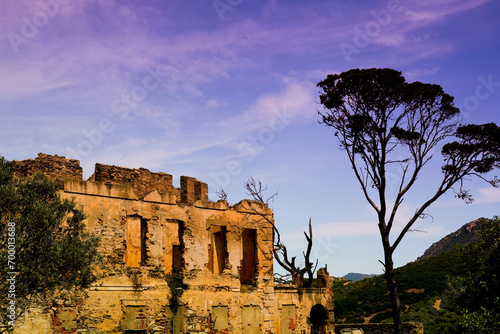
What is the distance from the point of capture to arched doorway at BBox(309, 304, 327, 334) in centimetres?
2644

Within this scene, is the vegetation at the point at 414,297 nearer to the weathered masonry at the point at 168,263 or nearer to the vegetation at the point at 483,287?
the vegetation at the point at 483,287

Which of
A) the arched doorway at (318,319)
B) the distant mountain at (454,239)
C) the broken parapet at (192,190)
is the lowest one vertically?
the arched doorway at (318,319)

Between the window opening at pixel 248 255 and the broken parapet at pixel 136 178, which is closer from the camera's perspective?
the broken parapet at pixel 136 178

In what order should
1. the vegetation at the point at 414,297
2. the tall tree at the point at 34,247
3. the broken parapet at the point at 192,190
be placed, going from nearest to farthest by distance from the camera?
the tall tree at the point at 34,247 → the broken parapet at the point at 192,190 → the vegetation at the point at 414,297

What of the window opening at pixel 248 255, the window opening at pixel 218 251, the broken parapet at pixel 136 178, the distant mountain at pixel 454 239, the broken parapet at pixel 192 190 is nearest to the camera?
the broken parapet at pixel 136 178

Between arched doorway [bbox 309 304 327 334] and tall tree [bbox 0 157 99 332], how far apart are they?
13.3 m

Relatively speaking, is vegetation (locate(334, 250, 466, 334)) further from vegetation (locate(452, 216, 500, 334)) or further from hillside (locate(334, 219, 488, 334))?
vegetation (locate(452, 216, 500, 334))

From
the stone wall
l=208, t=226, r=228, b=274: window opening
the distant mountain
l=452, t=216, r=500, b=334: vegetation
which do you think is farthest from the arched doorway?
the distant mountain

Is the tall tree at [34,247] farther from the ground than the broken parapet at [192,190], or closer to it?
closer to it

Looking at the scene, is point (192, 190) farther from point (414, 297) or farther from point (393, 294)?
point (414, 297)

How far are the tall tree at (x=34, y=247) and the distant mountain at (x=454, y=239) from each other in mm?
66864

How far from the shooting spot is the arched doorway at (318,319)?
26.4m

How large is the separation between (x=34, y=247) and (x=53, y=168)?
4.42 meters

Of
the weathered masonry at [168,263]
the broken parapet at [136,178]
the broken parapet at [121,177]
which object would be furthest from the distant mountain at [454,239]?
the broken parapet at [136,178]
